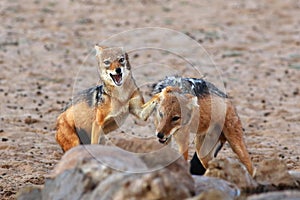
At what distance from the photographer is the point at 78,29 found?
12.7m

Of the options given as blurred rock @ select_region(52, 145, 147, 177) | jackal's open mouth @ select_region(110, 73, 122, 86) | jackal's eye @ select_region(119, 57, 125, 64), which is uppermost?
jackal's eye @ select_region(119, 57, 125, 64)

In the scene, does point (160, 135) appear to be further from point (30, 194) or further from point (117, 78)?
point (30, 194)

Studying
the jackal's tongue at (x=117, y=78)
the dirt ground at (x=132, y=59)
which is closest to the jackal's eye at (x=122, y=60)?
the jackal's tongue at (x=117, y=78)

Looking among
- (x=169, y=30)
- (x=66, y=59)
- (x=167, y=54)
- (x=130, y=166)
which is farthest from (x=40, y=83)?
(x=130, y=166)

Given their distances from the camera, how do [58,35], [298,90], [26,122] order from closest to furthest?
[26,122]
[298,90]
[58,35]

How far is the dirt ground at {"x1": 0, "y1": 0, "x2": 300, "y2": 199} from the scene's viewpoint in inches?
298

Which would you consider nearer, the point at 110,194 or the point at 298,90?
the point at 110,194

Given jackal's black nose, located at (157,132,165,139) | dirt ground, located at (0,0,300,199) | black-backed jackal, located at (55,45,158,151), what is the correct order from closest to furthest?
jackal's black nose, located at (157,132,165,139) < black-backed jackal, located at (55,45,158,151) < dirt ground, located at (0,0,300,199)

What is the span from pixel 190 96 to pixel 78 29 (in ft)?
24.7

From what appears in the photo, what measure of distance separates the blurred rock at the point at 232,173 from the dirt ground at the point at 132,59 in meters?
1.78

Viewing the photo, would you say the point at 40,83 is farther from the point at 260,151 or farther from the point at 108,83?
the point at 108,83

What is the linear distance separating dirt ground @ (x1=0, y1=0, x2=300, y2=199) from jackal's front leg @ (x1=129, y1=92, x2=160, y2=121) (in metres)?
1.26

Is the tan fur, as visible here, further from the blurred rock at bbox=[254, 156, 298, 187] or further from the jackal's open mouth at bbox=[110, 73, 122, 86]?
the blurred rock at bbox=[254, 156, 298, 187]

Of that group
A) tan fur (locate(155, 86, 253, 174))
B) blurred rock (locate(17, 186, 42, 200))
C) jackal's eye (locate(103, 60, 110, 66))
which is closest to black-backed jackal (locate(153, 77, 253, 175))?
tan fur (locate(155, 86, 253, 174))
